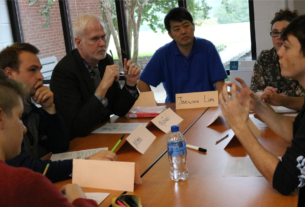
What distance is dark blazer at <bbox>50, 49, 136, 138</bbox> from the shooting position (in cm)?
214

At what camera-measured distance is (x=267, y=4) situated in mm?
3652

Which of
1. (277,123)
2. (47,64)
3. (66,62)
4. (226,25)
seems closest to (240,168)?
(277,123)

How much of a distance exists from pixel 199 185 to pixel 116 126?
1.07 meters

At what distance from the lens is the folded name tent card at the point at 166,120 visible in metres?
2.06

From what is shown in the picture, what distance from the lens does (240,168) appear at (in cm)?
141

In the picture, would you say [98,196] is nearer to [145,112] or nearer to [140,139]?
[140,139]

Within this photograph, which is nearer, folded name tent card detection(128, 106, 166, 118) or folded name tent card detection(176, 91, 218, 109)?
folded name tent card detection(128, 106, 166, 118)

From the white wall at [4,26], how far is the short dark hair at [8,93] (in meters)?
4.76

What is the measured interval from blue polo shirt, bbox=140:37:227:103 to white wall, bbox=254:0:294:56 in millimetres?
984

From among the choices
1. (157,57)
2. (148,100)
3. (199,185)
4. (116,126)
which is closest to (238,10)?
(157,57)

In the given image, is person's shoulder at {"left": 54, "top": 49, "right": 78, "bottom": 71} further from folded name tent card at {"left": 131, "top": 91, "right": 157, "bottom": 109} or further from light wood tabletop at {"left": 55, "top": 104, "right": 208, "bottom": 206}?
folded name tent card at {"left": 131, "top": 91, "right": 157, "bottom": 109}

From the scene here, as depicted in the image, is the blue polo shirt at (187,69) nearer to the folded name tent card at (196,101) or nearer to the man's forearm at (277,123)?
the folded name tent card at (196,101)

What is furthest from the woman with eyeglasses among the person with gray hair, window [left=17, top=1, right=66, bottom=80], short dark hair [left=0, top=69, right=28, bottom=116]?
window [left=17, top=1, right=66, bottom=80]

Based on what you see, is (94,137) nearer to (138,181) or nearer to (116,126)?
(116,126)
